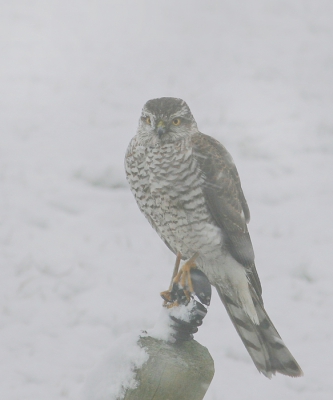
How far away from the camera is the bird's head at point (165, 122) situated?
3.69 m

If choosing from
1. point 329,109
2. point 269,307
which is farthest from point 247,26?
point 269,307

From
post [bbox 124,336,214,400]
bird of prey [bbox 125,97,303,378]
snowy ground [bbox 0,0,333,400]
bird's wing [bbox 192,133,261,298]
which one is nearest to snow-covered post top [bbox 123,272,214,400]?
post [bbox 124,336,214,400]

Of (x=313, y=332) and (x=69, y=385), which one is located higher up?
(x=313, y=332)

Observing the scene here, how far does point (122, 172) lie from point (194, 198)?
3.01 m

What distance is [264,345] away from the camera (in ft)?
10.6

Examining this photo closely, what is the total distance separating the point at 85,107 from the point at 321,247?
3.22 m

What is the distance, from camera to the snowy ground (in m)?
4.72

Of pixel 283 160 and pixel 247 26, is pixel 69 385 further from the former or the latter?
pixel 247 26

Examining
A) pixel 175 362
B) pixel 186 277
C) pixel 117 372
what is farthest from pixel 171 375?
pixel 186 277

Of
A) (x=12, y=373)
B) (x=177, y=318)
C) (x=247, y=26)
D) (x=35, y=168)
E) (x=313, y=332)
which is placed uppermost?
(x=247, y=26)

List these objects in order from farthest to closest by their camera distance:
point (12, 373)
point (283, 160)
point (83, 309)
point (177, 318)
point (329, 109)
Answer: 1. point (329, 109)
2. point (283, 160)
3. point (83, 309)
4. point (12, 373)
5. point (177, 318)

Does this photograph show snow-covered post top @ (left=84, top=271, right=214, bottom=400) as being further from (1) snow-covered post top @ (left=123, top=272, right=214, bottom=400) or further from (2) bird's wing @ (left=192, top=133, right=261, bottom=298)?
(2) bird's wing @ (left=192, top=133, right=261, bottom=298)

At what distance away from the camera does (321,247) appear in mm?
6082

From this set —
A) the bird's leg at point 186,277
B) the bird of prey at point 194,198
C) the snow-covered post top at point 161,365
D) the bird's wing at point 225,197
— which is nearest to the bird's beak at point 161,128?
the bird of prey at point 194,198
